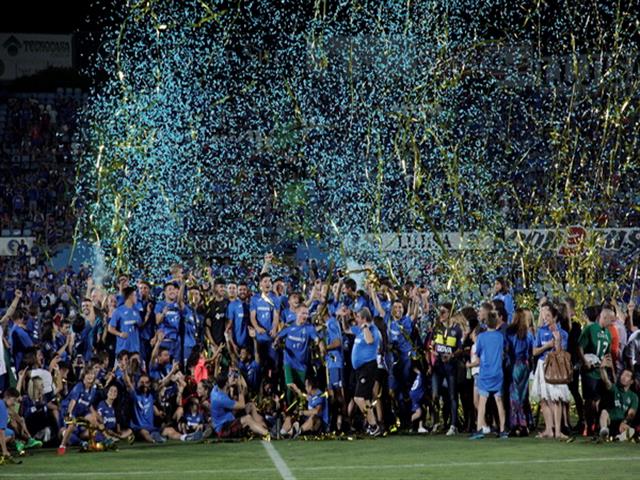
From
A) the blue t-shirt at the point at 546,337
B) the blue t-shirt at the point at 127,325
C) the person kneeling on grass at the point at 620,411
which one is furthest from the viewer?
the blue t-shirt at the point at 127,325

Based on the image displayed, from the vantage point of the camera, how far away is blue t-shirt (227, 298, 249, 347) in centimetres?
1584

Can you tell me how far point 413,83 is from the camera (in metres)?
28.7

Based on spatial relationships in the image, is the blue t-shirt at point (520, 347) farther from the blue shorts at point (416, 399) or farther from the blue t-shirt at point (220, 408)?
the blue t-shirt at point (220, 408)

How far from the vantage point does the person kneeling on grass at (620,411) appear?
1318cm

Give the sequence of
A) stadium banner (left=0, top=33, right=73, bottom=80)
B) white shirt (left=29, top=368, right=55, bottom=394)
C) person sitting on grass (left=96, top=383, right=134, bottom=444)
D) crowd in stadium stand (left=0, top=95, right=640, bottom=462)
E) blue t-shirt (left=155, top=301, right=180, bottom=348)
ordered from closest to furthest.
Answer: crowd in stadium stand (left=0, top=95, right=640, bottom=462), person sitting on grass (left=96, top=383, right=134, bottom=444), white shirt (left=29, top=368, right=55, bottom=394), blue t-shirt (left=155, top=301, right=180, bottom=348), stadium banner (left=0, top=33, right=73, bottom=80)

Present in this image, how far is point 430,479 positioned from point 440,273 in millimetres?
16601

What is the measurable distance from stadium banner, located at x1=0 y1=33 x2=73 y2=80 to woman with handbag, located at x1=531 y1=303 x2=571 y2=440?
30742mm

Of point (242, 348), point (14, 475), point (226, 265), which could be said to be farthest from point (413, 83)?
point (14, 475)

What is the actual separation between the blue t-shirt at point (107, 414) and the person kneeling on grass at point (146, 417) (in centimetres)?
42

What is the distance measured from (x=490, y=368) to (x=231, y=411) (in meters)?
3.22

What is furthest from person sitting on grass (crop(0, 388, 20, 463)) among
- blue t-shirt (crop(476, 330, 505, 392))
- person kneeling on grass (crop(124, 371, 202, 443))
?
blue t-shirt (crop(476, 330, 505, 392))

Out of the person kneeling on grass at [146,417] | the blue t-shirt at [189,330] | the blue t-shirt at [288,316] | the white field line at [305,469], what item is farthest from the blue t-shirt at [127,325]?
the white field line at [305,469]

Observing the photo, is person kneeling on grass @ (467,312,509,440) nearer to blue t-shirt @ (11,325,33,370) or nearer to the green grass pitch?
the green grass pitch

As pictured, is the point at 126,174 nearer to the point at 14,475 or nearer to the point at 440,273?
the point at 440,273
